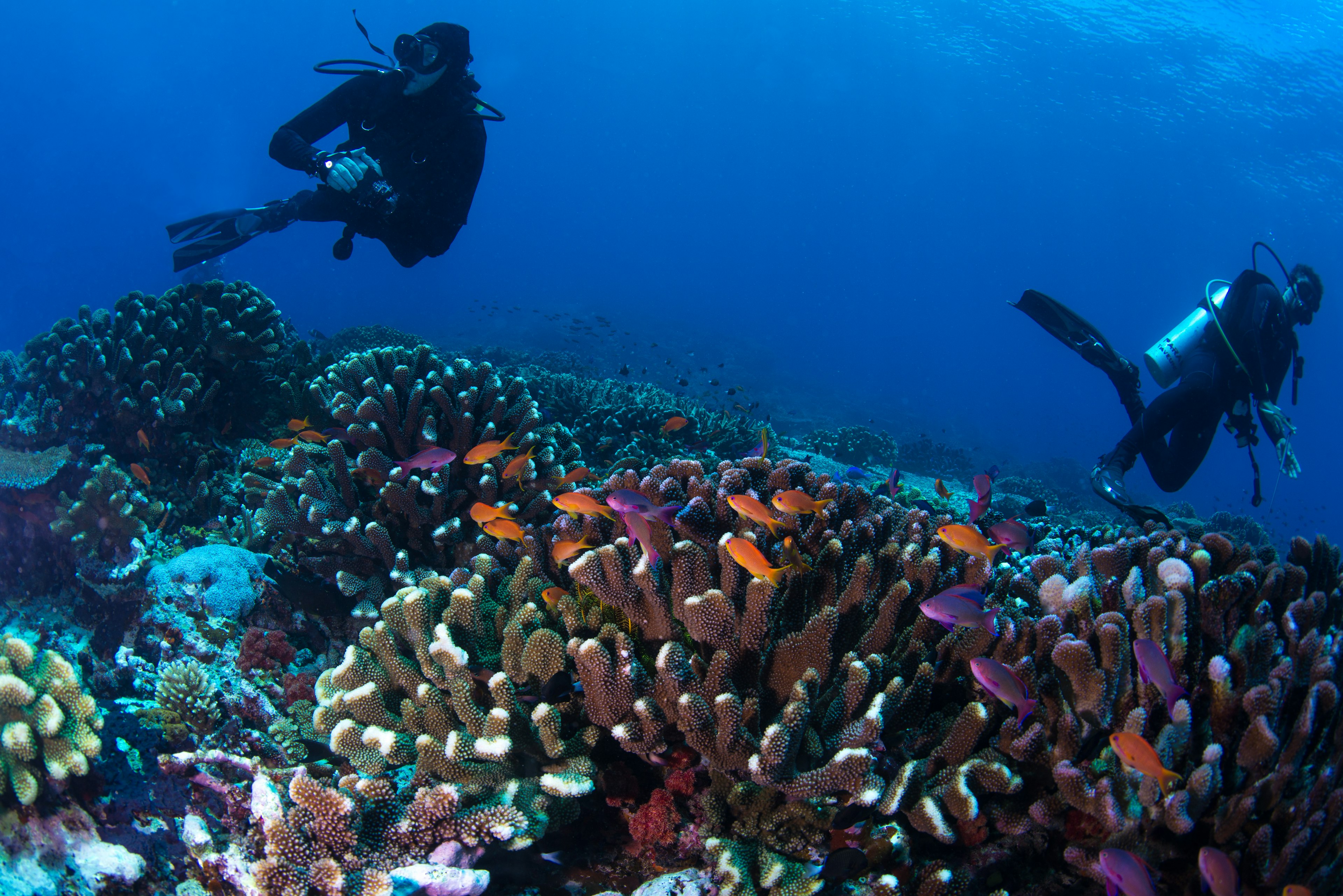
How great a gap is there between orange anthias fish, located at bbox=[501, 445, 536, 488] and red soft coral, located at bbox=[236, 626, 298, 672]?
1.79 meters

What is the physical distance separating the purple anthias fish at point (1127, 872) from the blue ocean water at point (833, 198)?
1082 inches

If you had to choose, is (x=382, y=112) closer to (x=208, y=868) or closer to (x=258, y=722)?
(x=258, y=722)

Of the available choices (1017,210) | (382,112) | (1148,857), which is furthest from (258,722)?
(1017,210)

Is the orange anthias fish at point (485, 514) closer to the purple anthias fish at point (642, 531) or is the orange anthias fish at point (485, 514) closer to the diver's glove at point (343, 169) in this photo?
the purple anthias fish at point (642, 531)

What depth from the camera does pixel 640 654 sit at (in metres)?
2.45

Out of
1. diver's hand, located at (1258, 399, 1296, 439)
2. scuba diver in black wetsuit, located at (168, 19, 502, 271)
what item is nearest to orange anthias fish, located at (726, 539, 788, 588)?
scuba diver in black wetsuit, located at (168, 19, 502, 271)

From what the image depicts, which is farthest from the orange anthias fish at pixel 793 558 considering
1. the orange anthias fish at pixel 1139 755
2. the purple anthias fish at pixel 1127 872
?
the purple anthias fish at pixel 1127 872

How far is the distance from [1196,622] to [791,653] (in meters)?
1.86

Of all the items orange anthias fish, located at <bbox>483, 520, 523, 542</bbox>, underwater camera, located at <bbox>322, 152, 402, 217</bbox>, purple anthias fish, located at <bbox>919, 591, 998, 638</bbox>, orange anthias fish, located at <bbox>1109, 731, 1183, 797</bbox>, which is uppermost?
underwater camera, located at <bbox>322, 152, 402, 217</bbox>

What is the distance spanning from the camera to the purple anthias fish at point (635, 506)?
2566mm

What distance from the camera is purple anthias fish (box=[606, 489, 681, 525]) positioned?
2566 mm

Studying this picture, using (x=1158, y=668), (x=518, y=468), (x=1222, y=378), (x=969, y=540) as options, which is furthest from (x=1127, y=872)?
(x=1222, y=378)

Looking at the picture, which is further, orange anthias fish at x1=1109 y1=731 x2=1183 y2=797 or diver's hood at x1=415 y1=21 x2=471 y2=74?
diver's hood at x1=415 y1=21 x2=471 y2=74

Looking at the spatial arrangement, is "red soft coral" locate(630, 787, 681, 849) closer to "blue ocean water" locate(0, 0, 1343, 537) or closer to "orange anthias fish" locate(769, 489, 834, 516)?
"orange anthias fish" locate(769, 489, 834, 516)
